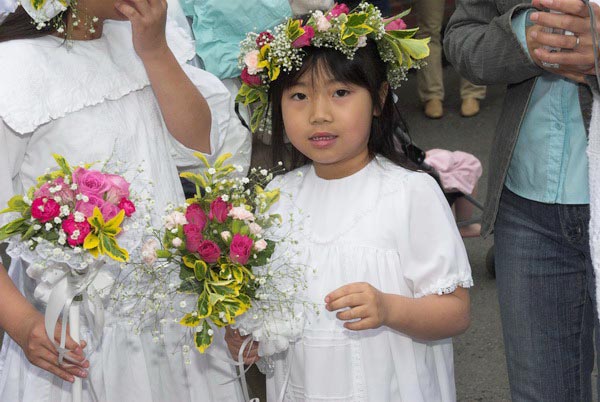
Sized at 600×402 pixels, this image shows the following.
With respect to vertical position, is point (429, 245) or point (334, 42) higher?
point (334, 42)

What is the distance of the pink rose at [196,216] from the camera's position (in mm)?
2203

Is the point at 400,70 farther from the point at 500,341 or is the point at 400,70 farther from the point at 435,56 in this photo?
the point at 435,56

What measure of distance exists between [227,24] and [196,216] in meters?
1.36

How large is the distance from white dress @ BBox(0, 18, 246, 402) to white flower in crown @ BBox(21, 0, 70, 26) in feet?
0.44

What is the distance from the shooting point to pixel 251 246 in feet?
7.21

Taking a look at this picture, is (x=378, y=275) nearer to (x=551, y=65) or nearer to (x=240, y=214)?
(x=240, y=214)

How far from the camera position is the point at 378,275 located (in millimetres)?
2586

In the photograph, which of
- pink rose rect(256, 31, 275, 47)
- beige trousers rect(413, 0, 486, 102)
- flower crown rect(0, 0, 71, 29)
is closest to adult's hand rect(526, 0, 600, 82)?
pink rose rect(256, 31, 275, 47)

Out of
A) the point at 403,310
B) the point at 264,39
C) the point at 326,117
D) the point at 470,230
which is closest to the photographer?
the point at 403,310

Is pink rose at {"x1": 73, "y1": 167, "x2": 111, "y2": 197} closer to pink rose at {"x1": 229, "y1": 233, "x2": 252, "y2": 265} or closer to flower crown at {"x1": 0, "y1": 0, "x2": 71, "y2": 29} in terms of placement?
pink rose at {"x1": 229, "y1": 233, "x2": 252, "y2": 265}

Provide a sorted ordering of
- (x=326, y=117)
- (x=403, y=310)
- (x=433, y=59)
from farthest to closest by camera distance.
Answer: (x=433, y=59) < (x=326, y=117) < (x=403, y=310)

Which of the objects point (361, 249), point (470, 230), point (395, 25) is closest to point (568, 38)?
point (395, 25)

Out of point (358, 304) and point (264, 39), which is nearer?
point (358, 304)

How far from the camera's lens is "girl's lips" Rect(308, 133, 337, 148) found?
262 centimetres
